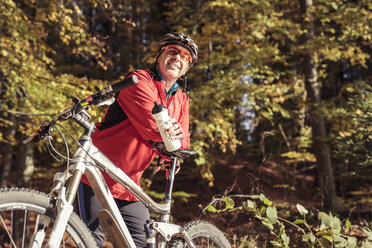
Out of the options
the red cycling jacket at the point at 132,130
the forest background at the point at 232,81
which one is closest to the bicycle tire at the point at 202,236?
the red cycling jacket at the point at 132,130

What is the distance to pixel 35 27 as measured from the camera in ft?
23.1

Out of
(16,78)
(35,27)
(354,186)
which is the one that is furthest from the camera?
(354,186)

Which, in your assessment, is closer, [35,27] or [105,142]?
[105,142]

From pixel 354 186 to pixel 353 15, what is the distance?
6.38 meters

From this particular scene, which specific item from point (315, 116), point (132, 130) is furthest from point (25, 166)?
point (315, 116)

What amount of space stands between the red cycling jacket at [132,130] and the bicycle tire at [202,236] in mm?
470

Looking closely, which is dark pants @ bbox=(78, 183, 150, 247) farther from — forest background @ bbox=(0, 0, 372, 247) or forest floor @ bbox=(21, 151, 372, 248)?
forest floor @ bbox=(21, 151, 372, 248)

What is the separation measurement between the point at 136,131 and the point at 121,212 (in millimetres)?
607

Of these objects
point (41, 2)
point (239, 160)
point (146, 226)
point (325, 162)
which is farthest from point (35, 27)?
point (239, 160)

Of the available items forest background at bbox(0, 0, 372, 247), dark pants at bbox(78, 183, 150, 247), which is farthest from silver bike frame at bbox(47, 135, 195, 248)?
forest background at bbox(0, 0, 372, 247)

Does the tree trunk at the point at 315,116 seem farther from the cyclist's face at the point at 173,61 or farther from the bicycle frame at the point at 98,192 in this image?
the bicycle frame at the point at 98,192

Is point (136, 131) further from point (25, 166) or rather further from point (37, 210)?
point (25, 166)

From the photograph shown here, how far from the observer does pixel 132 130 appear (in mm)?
2545

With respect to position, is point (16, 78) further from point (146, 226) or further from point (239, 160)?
point (239, 160)
